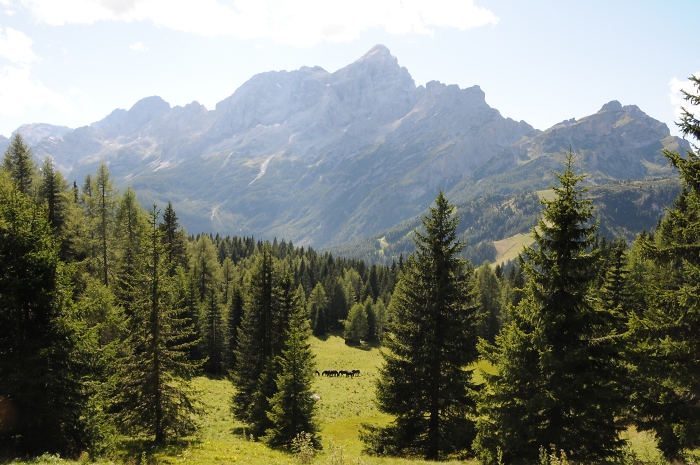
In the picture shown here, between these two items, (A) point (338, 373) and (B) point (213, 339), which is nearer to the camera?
(B) point (213, 339)

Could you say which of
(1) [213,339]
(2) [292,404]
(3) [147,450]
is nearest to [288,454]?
(2) [292,404]

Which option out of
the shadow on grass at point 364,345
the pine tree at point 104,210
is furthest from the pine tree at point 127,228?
the shadow on grass at point 364,345

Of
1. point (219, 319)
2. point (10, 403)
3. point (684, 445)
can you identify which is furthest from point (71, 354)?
point (219, 319)

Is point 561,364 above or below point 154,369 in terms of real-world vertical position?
above

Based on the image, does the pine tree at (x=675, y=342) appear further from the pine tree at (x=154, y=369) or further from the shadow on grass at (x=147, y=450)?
the pine tree at (x=154, y=369)

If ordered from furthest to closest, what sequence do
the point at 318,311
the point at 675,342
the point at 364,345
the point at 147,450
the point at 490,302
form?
the point at 318,311 → the point at 364,345 → the point at 490,302 → the point at 147,450 → the point at 675,342

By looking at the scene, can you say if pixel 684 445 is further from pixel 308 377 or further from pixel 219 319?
pixel 219 319

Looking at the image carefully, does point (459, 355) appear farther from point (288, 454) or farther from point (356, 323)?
point (356, 323)

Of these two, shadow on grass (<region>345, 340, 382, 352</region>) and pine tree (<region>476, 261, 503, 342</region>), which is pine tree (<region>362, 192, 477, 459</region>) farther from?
shadow on grass (<region>345, 340, 382, 352</region>)

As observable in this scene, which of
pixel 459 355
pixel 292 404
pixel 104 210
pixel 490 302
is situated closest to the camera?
pixel 459 355

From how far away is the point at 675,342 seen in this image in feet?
47.9

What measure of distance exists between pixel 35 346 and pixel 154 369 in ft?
22.5

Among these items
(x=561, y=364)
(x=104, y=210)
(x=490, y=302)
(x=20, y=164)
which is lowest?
(x=490, y=302)

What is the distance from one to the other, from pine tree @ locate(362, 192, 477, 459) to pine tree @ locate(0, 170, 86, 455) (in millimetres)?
14157
